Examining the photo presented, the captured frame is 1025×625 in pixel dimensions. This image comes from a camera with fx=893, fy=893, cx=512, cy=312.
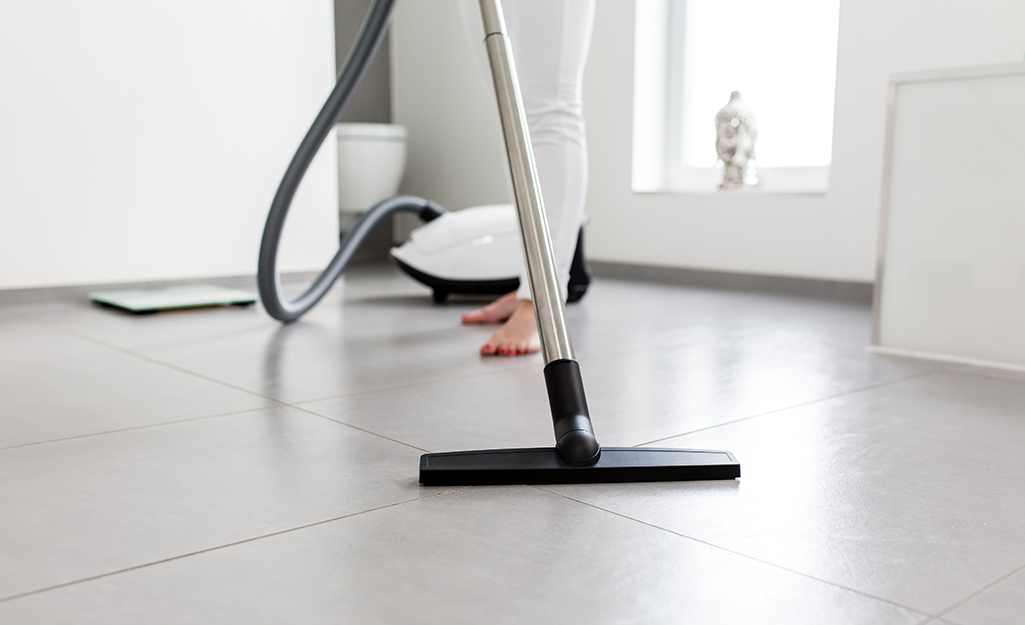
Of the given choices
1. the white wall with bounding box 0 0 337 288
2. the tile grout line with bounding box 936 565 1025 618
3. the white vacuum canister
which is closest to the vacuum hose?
the white vacuum canister

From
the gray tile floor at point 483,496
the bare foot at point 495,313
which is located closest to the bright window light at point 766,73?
the bare foot at point 495,313

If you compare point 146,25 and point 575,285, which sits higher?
point 146,25

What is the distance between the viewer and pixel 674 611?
585 millimetres

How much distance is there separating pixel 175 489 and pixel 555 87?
0.91m

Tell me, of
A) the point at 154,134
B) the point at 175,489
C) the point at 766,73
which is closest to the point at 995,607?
the point at 175,489

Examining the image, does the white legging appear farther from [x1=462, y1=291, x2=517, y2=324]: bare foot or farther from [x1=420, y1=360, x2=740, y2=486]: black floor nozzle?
[x1=420, y1=360, x2=740, y2=486]: black floor nozzle

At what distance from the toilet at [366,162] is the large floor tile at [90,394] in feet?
6.39

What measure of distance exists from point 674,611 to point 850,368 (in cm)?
98

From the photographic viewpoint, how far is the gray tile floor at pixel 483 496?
60 centimetres

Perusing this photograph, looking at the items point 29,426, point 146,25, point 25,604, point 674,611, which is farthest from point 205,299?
point 674,611

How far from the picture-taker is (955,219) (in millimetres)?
1510

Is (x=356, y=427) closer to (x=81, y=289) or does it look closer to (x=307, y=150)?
(x=307, y=150)

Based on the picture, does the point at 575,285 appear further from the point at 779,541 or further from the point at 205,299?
the point at 779,541

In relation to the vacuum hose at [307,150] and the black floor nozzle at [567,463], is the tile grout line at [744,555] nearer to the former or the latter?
the black floor nozzle at [567,463]
